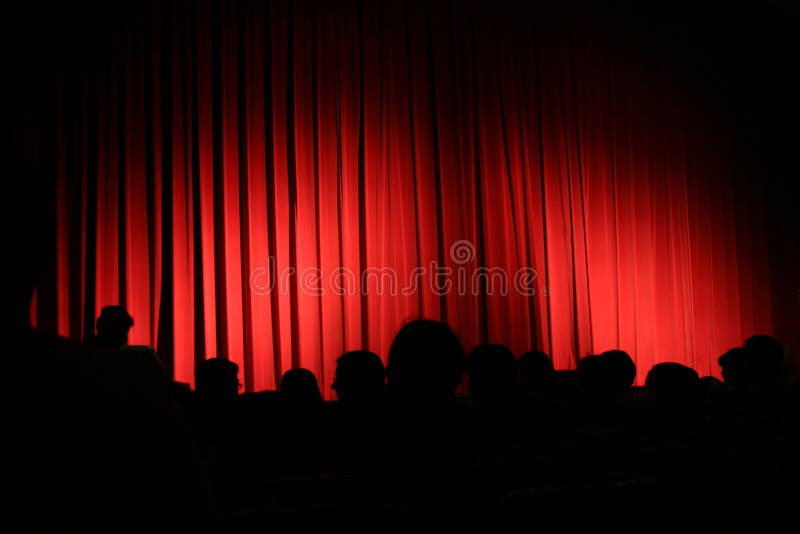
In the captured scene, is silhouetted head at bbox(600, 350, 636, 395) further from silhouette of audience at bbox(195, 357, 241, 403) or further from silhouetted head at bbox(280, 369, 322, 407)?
silhouette of audience at bbox(195, 357, 241, 403)

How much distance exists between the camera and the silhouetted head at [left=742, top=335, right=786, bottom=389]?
2.98 meters

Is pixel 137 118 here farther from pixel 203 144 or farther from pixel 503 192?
pixel 503 192

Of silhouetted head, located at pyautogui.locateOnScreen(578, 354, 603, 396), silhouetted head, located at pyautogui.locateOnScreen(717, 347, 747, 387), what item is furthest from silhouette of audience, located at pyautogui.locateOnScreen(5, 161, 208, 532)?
silhouetted head, located at pyautogui.locateOnScreen(717, 347, 747, 387)

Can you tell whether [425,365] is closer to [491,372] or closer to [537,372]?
[491,372]

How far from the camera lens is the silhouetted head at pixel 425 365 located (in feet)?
4.76

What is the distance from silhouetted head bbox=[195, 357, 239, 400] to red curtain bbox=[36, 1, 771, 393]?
2.76 m

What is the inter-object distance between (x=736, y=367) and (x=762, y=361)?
469mm

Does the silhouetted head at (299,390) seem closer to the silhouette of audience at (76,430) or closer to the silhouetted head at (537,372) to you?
the silhouetted head at (537,372)

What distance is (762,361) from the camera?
119 inches

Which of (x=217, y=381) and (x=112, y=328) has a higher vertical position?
(x=112, y=328)

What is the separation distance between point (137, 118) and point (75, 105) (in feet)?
1.60

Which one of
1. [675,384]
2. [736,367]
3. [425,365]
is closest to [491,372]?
[675,384]

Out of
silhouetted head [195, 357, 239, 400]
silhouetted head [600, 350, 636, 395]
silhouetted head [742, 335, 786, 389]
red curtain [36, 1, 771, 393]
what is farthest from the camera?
red curtain [36, 1, 771, 393]

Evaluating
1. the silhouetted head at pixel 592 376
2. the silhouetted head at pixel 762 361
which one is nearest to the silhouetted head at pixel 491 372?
the silhouetted head at pixel 592 376
